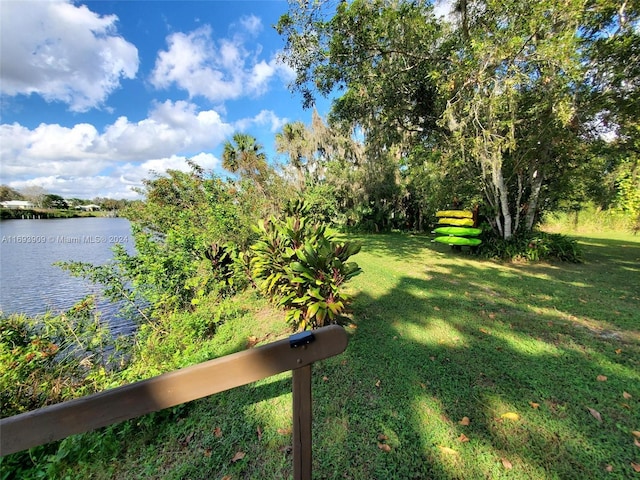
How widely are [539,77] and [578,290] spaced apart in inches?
164

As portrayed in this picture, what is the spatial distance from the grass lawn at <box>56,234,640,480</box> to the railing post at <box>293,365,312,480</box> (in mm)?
532

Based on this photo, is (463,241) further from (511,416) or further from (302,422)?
(302,422)

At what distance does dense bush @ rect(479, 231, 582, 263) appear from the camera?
645cm

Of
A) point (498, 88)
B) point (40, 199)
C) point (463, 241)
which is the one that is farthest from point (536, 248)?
point (40, 199)

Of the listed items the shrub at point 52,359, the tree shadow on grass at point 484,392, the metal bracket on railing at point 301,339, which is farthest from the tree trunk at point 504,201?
the shrub at point 52,359

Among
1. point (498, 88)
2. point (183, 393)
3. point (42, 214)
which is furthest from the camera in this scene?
point (42, 214)

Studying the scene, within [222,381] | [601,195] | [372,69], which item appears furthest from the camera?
[601,195]

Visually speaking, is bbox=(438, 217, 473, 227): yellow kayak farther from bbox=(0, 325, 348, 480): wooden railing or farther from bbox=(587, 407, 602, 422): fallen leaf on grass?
bbox=(0, 325, 348, 480): wooden railing

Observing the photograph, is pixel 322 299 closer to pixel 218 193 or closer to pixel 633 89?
pixel 218 193

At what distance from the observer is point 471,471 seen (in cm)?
158

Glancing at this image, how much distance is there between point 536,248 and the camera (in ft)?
21.2

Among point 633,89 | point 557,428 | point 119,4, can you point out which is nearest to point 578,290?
point 557,428

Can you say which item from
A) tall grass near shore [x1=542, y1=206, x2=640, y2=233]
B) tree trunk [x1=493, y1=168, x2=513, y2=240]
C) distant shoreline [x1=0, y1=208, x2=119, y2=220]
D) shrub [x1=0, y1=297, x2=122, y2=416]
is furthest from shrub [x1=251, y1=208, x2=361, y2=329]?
tall grass near shore [x1=542, y1=206, x2=640, y2=233]

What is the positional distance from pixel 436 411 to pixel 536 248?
6.36 metres
